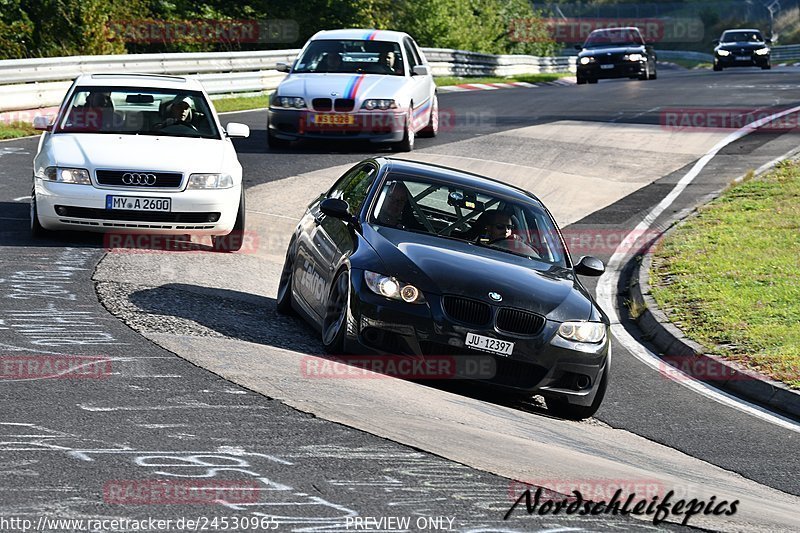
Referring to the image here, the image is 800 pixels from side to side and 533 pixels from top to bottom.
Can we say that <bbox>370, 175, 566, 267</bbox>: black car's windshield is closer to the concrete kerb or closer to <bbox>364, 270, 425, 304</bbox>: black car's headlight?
<bbox>364, 270, 425, 304</bbox>: black car's headlight

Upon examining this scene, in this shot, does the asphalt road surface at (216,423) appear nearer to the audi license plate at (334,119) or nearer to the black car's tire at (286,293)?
the black car's tire at (286,293)

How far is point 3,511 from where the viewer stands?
5.18 m

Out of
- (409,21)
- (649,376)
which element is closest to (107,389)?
(649,376)

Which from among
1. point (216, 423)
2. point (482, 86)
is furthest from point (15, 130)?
point (482, 86)

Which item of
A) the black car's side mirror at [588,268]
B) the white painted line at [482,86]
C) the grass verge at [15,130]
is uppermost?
the black car's side mirror at [588,268]

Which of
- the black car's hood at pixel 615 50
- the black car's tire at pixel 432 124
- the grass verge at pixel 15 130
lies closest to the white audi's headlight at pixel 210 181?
the grass verge at pixel 15 130

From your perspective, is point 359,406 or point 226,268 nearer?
point 359,406

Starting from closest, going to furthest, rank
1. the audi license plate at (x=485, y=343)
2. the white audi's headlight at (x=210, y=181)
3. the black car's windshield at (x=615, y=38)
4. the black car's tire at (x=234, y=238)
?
the audi license plate at (x=485, y=343) < the white audi's headlight at (x=210, y=181) < the black car's tire at (x=234, y=238) < the black car's windshield at (x=615, y=38)

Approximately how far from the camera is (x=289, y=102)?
66.3 ft

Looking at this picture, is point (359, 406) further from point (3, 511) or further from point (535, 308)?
point (3, 511)

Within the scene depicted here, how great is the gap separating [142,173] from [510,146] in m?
11.6

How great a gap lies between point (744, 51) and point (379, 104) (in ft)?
108

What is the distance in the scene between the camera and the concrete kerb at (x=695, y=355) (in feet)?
33.1

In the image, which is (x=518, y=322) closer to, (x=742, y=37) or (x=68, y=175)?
(x=68, y=175)
